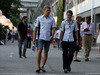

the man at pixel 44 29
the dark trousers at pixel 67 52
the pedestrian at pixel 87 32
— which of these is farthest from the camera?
the pedestrian at pixel 87 32

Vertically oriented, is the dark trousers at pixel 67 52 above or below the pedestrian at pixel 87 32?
below

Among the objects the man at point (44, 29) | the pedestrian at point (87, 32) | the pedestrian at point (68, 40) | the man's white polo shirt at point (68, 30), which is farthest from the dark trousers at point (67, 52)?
the pedestrian at point (87, 32)

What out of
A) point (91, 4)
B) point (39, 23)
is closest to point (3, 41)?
point (91, 4)

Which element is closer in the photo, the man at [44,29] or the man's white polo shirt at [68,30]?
the man at [44,29]

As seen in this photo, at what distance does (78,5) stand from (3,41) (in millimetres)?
11129

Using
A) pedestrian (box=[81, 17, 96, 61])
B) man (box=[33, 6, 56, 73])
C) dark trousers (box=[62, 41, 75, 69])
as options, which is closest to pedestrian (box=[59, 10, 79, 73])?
dark trousers (box=[62, 41, 75, 69])

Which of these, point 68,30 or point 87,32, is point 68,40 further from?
point 87,32

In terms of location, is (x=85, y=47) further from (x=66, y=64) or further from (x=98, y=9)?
(x=98, y=9)

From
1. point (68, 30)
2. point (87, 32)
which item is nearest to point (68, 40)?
point (68, 30)

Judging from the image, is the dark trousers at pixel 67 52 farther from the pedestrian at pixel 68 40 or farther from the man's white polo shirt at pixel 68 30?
the man's white polo shirt at pixel 68 30

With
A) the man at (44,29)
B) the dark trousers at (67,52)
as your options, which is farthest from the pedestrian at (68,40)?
the man at (44,29)

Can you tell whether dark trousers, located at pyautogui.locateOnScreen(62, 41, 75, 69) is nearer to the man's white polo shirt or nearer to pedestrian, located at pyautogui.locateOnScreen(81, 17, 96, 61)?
the man's white polo shirt

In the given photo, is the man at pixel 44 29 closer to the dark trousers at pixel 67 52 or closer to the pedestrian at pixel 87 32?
the dark trousers at pixel 67 52

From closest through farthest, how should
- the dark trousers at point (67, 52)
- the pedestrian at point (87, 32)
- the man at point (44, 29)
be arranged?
the man at point (44, 29) < the dark trousers at point (67, 52) < the pedestrian at point (87, 32)
